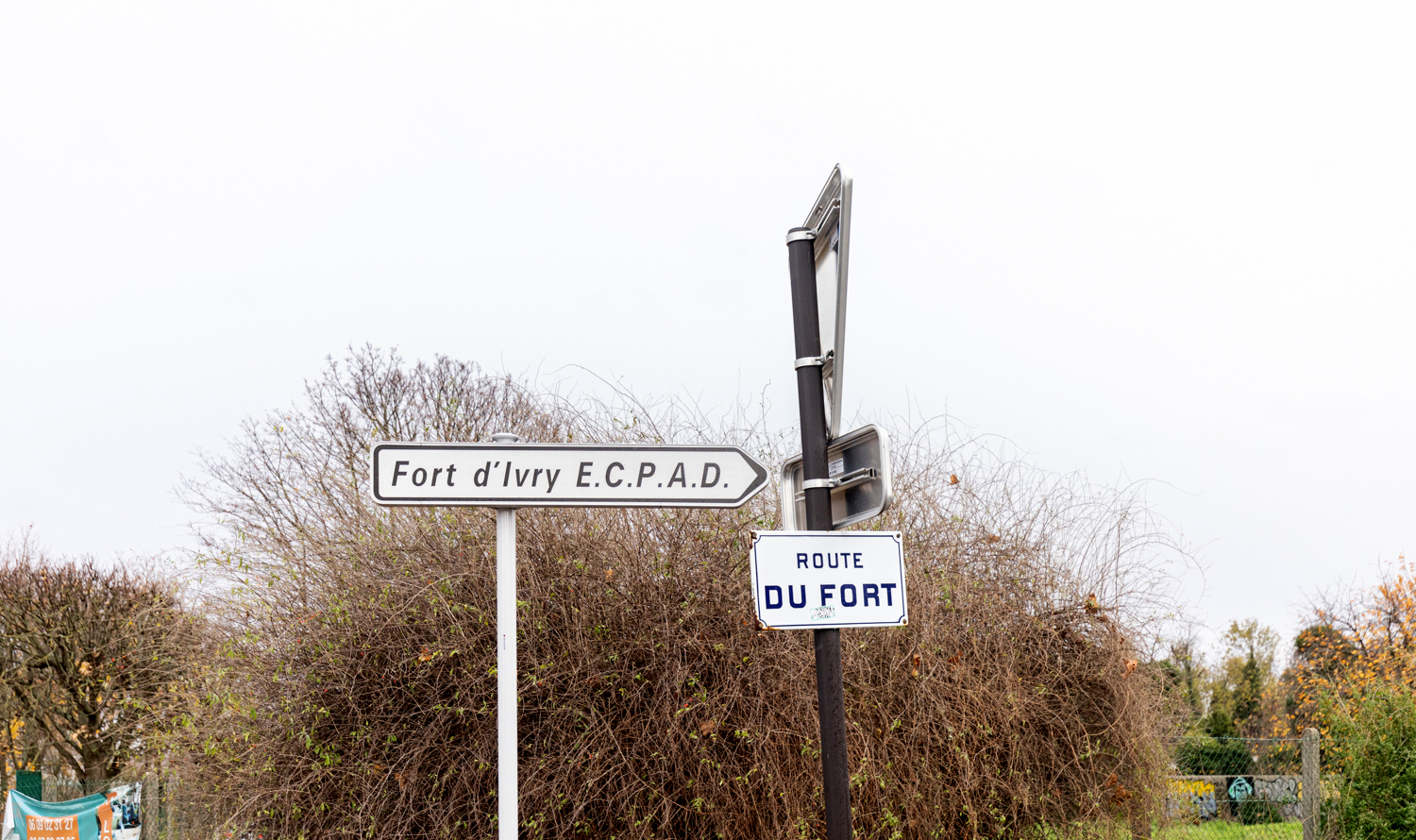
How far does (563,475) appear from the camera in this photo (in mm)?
3904

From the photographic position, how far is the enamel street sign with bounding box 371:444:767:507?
3.81 m

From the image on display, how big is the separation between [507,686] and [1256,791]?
7.44 m

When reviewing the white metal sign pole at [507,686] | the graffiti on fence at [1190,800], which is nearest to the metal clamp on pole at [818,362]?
the white metal sign pole at [507,686]

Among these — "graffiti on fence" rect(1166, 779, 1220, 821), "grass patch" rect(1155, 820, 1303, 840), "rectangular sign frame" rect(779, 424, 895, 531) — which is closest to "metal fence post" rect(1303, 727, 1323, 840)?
"grass patch" rect(1155, 820, 1303, 840)

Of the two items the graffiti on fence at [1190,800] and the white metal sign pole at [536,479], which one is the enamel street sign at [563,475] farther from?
the graffiti on fence at [1190,800]

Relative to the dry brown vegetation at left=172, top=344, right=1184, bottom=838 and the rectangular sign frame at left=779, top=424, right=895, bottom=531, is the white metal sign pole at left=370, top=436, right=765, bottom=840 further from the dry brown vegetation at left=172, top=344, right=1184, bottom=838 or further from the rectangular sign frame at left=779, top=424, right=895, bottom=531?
the dry brown vegetation at left=172, top=344, right=1184, bottom=838

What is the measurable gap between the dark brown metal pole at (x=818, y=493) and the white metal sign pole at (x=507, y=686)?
1022 millimetres

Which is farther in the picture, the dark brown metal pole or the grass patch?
the grass patch

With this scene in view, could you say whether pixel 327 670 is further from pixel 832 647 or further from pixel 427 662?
pixel 832 647

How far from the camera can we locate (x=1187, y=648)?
716 centimetres

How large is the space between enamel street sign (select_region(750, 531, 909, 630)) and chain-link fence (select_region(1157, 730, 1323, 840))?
14.2 ft

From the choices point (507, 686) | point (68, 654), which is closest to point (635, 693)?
point (507, 686)

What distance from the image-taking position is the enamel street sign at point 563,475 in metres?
3.81

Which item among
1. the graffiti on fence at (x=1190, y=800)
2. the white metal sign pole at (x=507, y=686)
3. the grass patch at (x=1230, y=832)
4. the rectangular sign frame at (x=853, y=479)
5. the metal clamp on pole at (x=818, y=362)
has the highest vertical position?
the metal clamp on pole at (x=818, y=362)
